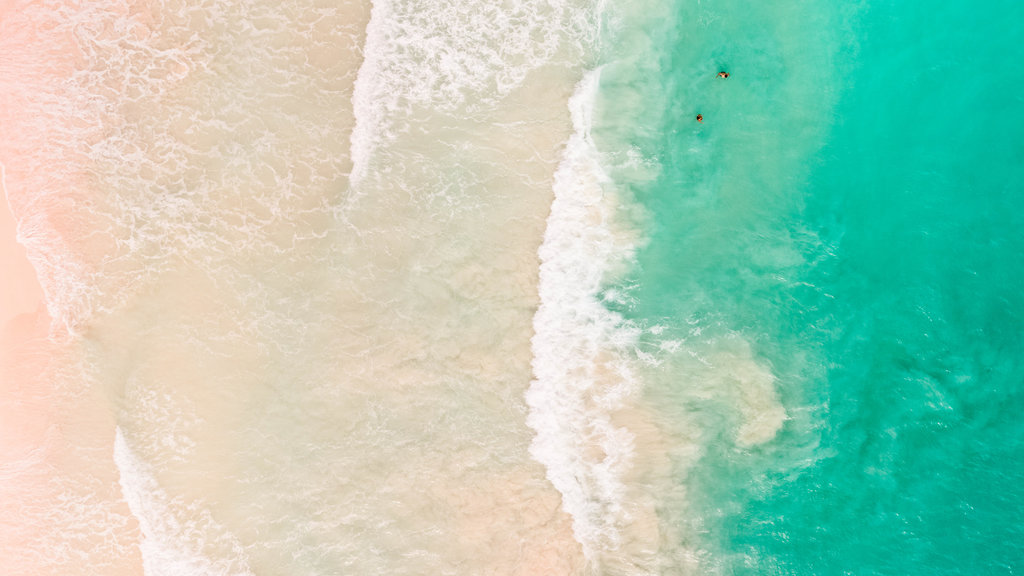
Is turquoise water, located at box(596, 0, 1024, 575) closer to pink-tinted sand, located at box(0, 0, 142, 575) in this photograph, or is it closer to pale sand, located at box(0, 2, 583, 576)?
pale sand, located at box(0, 2, 583, 576)

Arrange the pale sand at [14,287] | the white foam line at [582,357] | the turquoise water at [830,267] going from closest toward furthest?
the pale sand at [14,287] < the white foam line at [582,357] < the turquoise water at [830,267]

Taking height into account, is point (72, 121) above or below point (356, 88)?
below

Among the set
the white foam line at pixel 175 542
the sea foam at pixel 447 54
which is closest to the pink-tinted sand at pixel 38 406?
the white foam line at pixel 175 542

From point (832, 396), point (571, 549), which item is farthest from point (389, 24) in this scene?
point (832, 396)

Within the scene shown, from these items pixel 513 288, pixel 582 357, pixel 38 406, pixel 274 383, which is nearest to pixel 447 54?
pixel 513 288

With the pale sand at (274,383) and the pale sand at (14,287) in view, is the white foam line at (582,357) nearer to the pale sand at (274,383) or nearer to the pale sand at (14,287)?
the pale sand at (274,383)

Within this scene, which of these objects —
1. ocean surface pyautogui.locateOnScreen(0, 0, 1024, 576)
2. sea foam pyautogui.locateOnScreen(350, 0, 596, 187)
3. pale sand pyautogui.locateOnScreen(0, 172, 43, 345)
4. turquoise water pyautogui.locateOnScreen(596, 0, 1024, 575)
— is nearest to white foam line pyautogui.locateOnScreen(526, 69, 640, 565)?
ocean surface pyautogui.locateOnScreen(0, 0, 1024, 576)

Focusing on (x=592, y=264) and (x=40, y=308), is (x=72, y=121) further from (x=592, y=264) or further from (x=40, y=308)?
(x=592, y=264)
